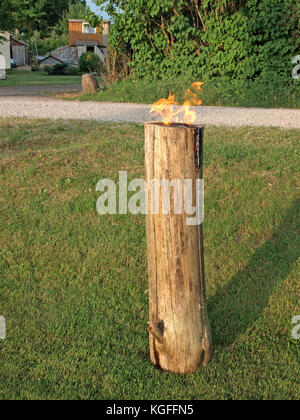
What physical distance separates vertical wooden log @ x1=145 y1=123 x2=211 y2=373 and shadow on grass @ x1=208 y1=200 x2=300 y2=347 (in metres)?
0.49

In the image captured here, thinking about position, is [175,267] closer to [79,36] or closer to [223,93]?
[223,93]

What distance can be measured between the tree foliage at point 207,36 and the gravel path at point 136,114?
217cm

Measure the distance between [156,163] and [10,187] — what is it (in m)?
3.54

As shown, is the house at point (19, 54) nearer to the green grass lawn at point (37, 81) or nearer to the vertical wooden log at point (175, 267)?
the green grass lawn at point (37, 81)

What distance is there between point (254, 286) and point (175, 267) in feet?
4.79

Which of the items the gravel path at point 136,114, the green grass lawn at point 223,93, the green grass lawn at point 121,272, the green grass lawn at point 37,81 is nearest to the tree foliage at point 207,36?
the green grass lawn at point 223,93

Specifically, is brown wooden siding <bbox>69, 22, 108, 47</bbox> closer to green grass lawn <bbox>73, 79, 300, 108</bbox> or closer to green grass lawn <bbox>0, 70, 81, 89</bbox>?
green grass lawn <bbox>0, 70, 81, 89</bbox>

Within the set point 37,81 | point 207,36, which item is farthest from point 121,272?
point 37,81

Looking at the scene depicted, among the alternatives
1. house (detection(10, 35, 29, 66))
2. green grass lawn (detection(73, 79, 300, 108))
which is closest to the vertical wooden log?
green grass lawn (detection(73, 79, 300, 108))

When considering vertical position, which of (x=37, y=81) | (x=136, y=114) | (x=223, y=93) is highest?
(x=37, y=81)

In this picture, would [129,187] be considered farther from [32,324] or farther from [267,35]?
[267,35]

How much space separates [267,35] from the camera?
11.9 metres

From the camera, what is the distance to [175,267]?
326 cm

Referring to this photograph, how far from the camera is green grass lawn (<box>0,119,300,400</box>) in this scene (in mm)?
3359
